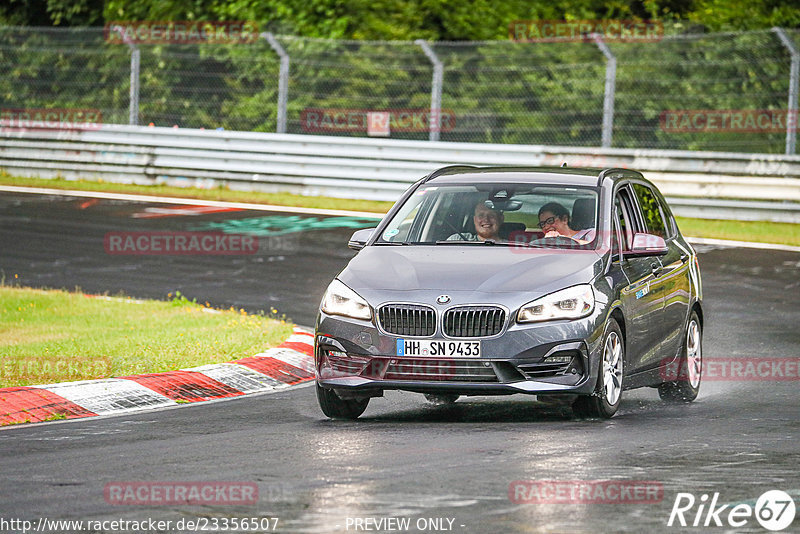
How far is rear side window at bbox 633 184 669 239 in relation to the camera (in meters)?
11.3

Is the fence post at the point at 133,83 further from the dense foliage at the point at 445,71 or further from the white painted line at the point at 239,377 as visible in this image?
the white painted line at the point at 239,377

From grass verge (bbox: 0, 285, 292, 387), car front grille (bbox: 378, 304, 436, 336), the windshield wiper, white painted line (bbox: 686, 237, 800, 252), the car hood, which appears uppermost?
the windshield wiper

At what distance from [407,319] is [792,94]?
14.6 meters

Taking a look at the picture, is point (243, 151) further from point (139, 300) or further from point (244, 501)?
point (244, 501)

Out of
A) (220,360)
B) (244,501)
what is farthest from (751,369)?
(244,501)

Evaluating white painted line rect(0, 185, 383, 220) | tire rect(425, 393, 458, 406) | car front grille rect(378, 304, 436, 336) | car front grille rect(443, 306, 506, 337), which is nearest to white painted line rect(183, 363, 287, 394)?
tire rect(425, 393, 458, 406)

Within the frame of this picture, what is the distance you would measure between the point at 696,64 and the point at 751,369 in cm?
1307

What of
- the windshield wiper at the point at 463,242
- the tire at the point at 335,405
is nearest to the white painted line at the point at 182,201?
the windshield wiper at the point at 463,242

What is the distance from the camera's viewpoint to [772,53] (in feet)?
77.5

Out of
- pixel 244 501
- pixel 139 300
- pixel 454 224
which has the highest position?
pixel 454 224

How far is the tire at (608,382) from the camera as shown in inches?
374

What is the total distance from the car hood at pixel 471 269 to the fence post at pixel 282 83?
1598 cm

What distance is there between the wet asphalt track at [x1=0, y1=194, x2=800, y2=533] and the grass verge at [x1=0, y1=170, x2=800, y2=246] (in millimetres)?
8485

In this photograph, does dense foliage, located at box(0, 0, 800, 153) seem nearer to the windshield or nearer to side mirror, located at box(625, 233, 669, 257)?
the windshield
